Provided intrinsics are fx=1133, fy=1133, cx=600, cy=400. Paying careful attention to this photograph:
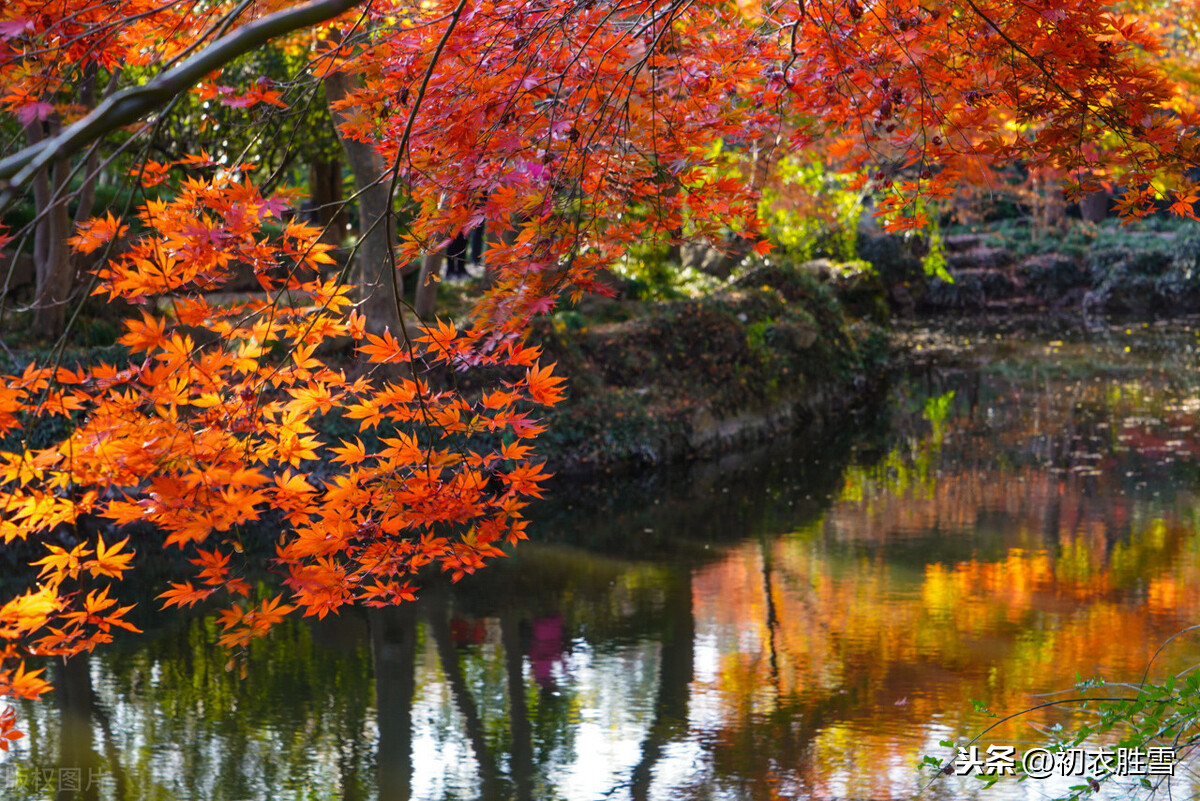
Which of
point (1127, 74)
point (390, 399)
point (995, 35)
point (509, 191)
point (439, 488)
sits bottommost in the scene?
point (439, 488)

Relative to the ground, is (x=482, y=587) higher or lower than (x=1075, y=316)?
lower

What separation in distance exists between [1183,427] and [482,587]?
8.48 metres

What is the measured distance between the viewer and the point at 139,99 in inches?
73.0

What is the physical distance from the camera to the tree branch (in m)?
1.78

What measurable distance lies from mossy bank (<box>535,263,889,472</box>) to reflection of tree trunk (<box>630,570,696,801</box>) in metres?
3.16

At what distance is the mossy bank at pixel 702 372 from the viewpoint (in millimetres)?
11352

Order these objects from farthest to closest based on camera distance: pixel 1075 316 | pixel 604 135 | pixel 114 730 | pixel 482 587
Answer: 1. pixel 1075 316
2. pixel 482 587
3. pixel 114 730
4. pixel 604 135

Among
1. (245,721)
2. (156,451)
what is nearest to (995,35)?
(156,451)

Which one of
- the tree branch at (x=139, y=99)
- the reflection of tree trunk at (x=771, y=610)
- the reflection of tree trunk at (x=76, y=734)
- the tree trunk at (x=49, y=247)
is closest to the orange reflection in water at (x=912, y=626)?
the reflection of tree trunk at (x=771, y=610)

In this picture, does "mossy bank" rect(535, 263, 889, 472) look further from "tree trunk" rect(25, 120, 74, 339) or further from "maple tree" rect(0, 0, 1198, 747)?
"maple tree" rect(0, 0, 1198, 747)

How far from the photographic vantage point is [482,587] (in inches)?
317

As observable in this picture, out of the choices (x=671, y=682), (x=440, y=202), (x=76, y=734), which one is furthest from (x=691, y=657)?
(x=440, y=202)

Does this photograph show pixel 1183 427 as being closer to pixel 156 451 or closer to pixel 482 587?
pixel 482 587

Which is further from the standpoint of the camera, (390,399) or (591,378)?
(591,378)
